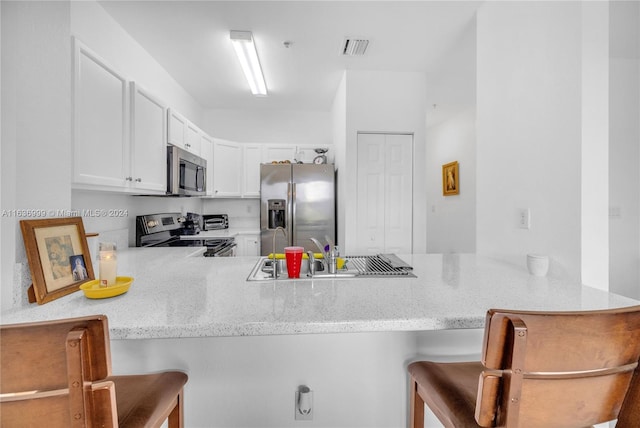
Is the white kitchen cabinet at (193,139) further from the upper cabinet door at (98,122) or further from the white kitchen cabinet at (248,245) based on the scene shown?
the white kitchen cabinet at (248,245)

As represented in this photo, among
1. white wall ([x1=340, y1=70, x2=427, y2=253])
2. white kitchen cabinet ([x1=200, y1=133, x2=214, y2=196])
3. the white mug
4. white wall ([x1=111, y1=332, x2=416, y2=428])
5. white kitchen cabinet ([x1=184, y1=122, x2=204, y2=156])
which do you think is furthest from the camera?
white kitchen cabinet ([x1=200, y1=133, x2=214, y2=196])

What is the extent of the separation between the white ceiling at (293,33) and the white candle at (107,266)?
2041mm

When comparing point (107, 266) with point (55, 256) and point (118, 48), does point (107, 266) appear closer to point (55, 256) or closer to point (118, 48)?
point (55, 256)

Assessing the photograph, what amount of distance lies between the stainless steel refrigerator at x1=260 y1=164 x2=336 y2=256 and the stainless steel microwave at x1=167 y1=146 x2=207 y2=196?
859 mm

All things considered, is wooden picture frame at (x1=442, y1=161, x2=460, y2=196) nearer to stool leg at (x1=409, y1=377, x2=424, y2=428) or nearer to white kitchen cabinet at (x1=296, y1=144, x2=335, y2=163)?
white kitchen cabinet at (x1=296, y1=144, x2=335, y2=163)

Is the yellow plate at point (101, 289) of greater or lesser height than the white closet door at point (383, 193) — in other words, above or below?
below

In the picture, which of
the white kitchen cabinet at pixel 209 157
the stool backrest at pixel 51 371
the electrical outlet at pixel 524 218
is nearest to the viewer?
the stool backrest at pixel 51 371

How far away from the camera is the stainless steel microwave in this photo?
2.62 m

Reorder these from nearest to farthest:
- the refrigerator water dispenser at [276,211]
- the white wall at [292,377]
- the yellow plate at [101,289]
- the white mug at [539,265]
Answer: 1. the yellow plate at [101,289]
2. the white wall at [292,377]
3. the white mug at [539,265]
4. the refrigerator water dispenser at [276,211]

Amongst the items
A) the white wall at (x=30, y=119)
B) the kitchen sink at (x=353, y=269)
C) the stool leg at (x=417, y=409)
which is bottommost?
the stool leg at (x=417, y=409)

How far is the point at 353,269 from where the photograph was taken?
1.61 meters

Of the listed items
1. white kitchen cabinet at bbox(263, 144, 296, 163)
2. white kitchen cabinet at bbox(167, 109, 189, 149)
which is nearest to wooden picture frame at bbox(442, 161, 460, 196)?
white kitchen cabinet at bbox(263, 144, 296, 163)

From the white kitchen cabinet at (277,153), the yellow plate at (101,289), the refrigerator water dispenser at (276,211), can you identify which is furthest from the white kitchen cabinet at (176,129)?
the yellow plate at (101,289)

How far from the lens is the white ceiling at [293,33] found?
7.47 feet
